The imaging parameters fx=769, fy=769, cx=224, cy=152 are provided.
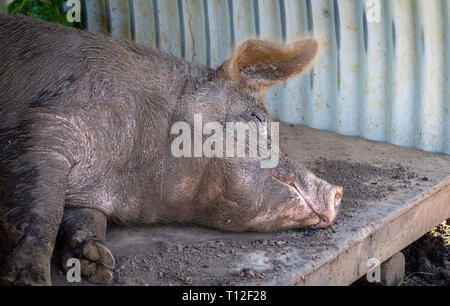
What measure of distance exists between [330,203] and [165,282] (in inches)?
41.8

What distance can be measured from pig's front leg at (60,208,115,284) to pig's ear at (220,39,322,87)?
108 cm

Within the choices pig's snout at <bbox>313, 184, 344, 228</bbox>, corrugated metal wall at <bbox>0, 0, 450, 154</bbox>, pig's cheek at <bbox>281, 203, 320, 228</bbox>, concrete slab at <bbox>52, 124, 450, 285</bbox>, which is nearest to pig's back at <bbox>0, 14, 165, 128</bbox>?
concrete slab at <bbox>52, 124, 450, 285</bbox>

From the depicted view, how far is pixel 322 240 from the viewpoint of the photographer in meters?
3.83

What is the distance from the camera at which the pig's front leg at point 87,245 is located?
3225mm

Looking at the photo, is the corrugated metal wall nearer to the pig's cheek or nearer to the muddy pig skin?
the muddy pig skin

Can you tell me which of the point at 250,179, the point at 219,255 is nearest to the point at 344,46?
the point at 250,179

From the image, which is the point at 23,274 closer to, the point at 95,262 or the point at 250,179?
the point at 95,262

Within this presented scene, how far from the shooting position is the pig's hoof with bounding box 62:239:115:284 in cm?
322

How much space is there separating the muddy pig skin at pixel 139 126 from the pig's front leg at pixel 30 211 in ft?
0.18

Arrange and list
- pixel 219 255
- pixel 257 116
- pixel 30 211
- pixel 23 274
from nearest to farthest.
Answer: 1. pixel 23 274
2. pixel 30 211
3. pixel 219 255
4. pixel 257 116

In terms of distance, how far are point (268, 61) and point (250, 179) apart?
0.66 metres

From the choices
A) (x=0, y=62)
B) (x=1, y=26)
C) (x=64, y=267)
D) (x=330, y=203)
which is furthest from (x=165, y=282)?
(x=1, y=26)

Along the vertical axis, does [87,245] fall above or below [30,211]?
below
